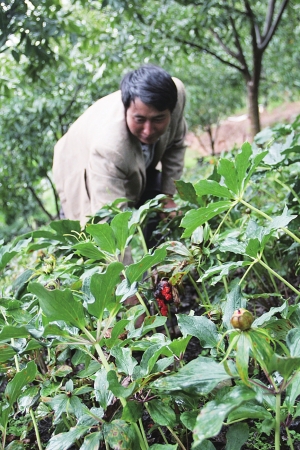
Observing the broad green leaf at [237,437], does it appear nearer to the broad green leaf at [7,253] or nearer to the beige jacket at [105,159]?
the broad green leaf at [7,253]

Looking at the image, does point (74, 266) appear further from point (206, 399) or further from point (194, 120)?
point (194, 120)

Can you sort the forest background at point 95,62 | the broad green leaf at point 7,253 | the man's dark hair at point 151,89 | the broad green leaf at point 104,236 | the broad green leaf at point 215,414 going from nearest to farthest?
the broad green leaf at point 215,414
the broad green leaf at point 104,236
the broad green leaf at point 7,253
the man's dark hair at point 151,89
the forest background at point 95,62

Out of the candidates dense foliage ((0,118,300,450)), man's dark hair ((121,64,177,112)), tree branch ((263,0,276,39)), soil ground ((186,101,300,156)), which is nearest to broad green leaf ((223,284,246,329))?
dense foliage ((0,118,300,450))

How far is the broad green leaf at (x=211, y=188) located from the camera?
95 centimetres

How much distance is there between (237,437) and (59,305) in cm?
36

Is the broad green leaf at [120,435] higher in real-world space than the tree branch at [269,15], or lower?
lower

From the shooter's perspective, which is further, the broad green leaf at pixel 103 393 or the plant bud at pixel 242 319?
the broad green leaf at pixel 103 393

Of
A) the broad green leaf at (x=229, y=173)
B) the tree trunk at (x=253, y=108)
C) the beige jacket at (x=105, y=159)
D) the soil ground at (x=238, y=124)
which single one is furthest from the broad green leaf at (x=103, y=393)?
the soil ground at (x=238, y=124)

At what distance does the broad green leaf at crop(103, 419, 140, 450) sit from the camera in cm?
67

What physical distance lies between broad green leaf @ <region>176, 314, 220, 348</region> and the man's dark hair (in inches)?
44.9

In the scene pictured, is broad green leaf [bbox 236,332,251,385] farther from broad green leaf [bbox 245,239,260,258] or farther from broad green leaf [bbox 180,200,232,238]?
broad green leaf [bbox 180,200,232,238]

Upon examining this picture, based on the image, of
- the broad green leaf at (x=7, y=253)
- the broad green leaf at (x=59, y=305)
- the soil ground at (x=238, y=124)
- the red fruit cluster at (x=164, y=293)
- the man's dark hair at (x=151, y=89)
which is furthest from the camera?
the soil ground at (x=238, y=124)

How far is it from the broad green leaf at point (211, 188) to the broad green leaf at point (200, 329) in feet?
1.01

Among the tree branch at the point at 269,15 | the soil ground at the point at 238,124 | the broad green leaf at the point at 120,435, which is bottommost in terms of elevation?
the soil ground at the point at 238,124
